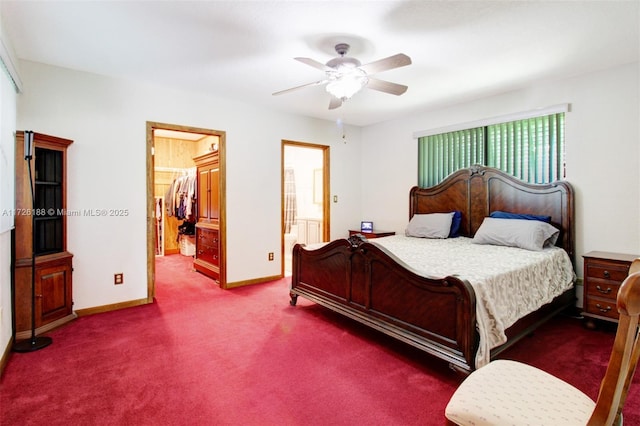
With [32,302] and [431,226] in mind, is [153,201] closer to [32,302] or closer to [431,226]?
[32,302]

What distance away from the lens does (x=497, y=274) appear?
2318 mm

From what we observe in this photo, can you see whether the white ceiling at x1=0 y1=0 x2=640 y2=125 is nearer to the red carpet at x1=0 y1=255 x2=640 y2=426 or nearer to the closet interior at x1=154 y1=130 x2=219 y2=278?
the red carpet at x1=0 y1=255 x2=640 y2=426

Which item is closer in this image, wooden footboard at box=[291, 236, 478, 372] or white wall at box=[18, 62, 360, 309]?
wooden footboard at box=[291, 236, 478, 372]

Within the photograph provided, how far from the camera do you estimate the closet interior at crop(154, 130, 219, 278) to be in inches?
260

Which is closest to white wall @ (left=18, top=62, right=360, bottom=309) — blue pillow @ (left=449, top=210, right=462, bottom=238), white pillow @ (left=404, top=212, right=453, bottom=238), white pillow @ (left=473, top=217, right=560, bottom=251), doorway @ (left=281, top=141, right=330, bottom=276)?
doorway @ (left=281, top=141, right=330, bottom=276)

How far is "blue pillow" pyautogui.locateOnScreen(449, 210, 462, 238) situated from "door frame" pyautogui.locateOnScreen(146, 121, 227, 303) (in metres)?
2.96

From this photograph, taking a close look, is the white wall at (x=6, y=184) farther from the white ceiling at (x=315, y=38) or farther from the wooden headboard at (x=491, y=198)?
the wooden headboard at (x=491, y=198)

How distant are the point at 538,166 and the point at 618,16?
167 cm

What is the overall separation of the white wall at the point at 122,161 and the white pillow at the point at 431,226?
81.1 inches

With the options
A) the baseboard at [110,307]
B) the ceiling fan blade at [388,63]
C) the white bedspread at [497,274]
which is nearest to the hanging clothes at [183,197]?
the baseboard at [110,307]

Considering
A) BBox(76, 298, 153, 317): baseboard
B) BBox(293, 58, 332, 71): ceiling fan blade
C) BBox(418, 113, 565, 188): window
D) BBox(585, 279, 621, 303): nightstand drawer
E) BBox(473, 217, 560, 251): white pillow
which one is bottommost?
BBox(76, 298, 153, 317): baseboard

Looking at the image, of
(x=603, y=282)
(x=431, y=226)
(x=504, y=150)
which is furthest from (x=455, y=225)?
(x=603, y=282)

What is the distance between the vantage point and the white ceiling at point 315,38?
7.38ft

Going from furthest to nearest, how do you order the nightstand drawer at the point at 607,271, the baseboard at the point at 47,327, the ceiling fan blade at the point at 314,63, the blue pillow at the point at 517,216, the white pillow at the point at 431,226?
the white pillow at the point at 431,226 → the blue pillow at the point at 517,216 → the nightstand drawer at the point at 607,271 → the baseboard at the point at 47,327 → the ceiling fan blade at the point at 314,63
